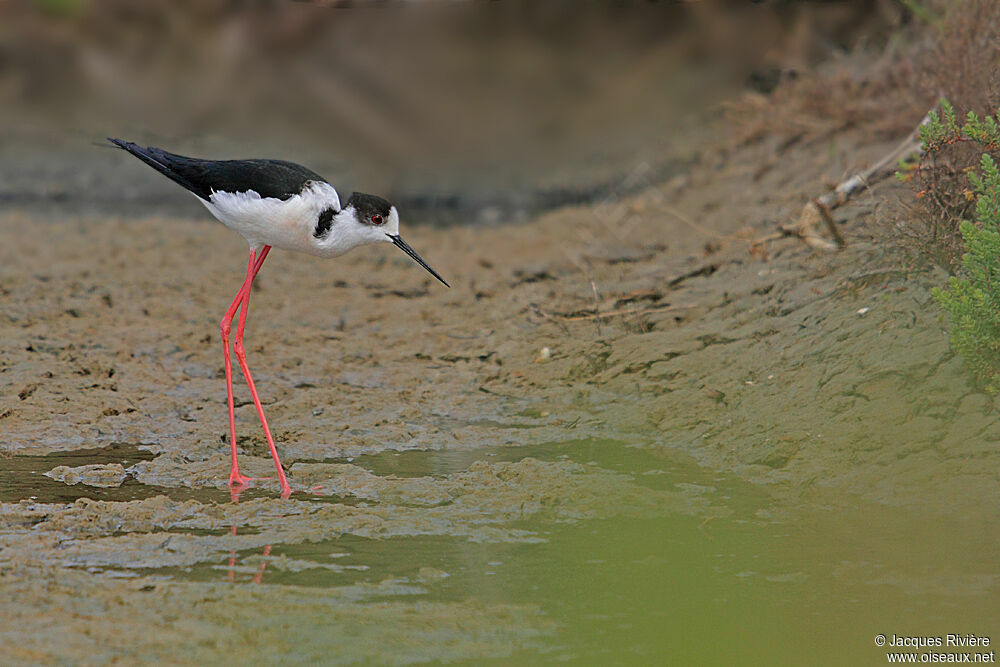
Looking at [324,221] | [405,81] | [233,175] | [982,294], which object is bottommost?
[982,294]

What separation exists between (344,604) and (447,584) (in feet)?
1.07

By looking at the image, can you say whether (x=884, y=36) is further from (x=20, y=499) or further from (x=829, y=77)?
(x=20, y=499)

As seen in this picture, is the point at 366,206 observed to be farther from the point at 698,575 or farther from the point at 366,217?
the point at 698,575

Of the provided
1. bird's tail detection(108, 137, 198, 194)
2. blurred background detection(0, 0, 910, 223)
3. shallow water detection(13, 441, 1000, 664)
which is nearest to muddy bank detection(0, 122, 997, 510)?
shallow water detection(13, 441, 1000, 664)

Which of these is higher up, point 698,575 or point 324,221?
point 324,221

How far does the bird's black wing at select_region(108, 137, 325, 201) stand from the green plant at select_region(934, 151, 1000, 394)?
2.58 m

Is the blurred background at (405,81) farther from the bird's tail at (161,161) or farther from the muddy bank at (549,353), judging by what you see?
the bird's tail at (161,161)

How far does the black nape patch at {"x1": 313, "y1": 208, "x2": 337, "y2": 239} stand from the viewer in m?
4.80

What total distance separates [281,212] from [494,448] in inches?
51.9

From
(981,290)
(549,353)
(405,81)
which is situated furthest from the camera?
(405,81)

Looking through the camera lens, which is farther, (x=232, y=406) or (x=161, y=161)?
(x=161, y=161)

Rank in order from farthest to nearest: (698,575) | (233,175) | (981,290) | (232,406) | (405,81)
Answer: (405,81) < (233,175) < (232,406) < (981,290) < (698,575)

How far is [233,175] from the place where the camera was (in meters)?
4.81

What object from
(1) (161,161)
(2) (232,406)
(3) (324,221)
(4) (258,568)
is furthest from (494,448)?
(1) (161,161)
